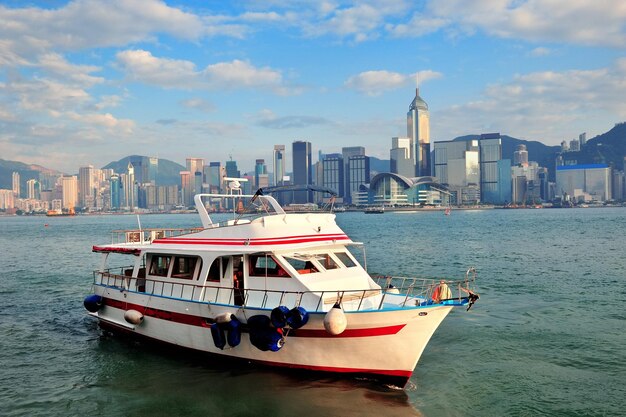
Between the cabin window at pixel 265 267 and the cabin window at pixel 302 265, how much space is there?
35 centimetres

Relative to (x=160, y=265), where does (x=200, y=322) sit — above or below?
below

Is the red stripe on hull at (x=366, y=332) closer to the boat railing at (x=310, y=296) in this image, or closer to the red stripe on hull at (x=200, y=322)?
the red stripe on hull at (x=200, y=322)

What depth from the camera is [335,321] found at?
11.0m

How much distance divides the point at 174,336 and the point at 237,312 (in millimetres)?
2799

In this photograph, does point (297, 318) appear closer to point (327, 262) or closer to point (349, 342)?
point (349, 342)

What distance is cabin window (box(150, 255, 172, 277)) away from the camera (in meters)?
15.4

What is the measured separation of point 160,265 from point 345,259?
5.53 m

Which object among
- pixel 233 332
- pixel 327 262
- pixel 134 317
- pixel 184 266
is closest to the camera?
pixel 233 332

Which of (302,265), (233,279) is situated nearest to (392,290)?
(302,265)

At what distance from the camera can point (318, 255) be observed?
555 inches

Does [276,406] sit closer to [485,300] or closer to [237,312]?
[237,312]

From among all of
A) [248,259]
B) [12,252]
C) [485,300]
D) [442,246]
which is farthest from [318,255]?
[12,252]

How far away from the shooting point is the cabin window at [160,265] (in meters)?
15.4

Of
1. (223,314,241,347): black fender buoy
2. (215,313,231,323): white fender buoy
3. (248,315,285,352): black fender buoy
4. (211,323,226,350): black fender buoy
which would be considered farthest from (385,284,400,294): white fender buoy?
(211,323,226,350): black fender buoy
